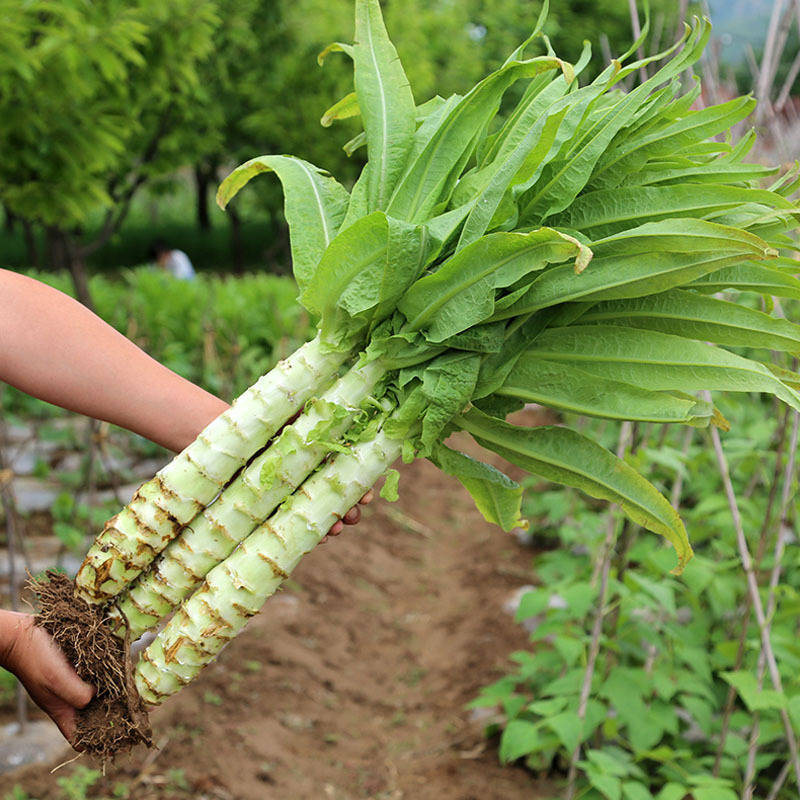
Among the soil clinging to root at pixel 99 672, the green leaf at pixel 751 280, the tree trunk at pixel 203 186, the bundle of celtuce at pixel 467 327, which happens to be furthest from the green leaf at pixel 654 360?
the tree trunk at pixel 203 186

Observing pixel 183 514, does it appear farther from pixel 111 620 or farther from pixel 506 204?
pixel 506 204

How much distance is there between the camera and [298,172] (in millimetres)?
1743

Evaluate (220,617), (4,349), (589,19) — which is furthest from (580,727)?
(589,19)

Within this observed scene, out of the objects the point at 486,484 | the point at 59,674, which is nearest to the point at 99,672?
the point at 59,674

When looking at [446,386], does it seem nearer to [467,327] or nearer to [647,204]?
[467,327]

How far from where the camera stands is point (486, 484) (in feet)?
5.85

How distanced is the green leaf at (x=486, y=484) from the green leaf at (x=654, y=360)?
261 mm

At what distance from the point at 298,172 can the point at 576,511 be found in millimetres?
3061

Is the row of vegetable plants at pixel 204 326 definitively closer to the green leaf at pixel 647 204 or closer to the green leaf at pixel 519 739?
the green leaf at pixel 519 739

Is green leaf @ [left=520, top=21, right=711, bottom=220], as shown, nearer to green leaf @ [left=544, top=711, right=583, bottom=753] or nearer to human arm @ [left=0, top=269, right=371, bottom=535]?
human arm @ [left=0, top=269, right=371, bottom=535]

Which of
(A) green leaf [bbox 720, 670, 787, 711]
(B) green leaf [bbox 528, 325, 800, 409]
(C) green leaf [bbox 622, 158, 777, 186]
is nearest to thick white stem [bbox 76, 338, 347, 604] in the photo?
(B) green leaf [bbox 528, 325, 800, 409]

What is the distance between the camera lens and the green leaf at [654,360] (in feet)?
4.99

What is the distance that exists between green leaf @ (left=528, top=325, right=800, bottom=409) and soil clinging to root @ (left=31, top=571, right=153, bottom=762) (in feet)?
3.35

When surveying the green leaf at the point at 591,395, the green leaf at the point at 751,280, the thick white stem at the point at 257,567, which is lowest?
the thick white stem at the point at 257,567
